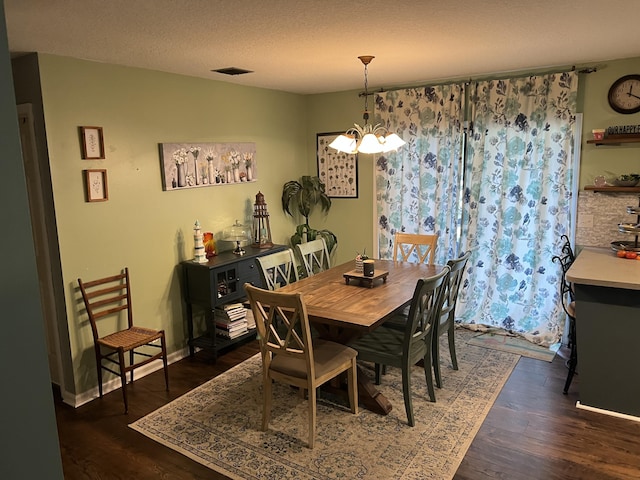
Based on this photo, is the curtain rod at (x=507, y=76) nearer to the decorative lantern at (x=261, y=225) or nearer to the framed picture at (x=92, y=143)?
the decorative lantern at (x=261, y=225)

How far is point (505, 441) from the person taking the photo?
275cm

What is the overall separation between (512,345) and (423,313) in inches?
66.1

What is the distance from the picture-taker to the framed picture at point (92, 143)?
3242mm

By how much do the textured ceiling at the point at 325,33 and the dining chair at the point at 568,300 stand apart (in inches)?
60.3

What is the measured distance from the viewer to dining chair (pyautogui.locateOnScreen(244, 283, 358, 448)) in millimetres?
2580

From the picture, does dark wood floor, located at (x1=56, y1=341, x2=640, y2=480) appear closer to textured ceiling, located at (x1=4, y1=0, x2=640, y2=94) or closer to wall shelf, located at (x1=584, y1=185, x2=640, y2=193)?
wall shelf, located at (x1=584, y1=185, x2=640, y2=193)

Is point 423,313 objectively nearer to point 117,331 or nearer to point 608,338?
point 608,338

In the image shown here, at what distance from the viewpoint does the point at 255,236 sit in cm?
463

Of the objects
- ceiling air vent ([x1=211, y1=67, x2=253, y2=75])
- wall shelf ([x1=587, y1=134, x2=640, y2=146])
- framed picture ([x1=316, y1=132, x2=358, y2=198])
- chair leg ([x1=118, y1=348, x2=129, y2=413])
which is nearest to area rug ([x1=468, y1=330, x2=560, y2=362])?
wall shelf ([x1=587, y1=134, x2=640, y2=146])

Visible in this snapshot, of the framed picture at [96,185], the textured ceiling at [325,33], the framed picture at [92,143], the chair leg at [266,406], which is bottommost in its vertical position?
the chair leg at [266,406]

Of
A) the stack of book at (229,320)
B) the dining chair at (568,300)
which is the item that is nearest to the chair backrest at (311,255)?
the stack of book at (229,320)

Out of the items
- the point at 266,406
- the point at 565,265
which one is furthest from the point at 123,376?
the point at 565,265

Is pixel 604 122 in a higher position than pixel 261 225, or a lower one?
higher

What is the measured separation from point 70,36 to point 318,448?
2721mm
